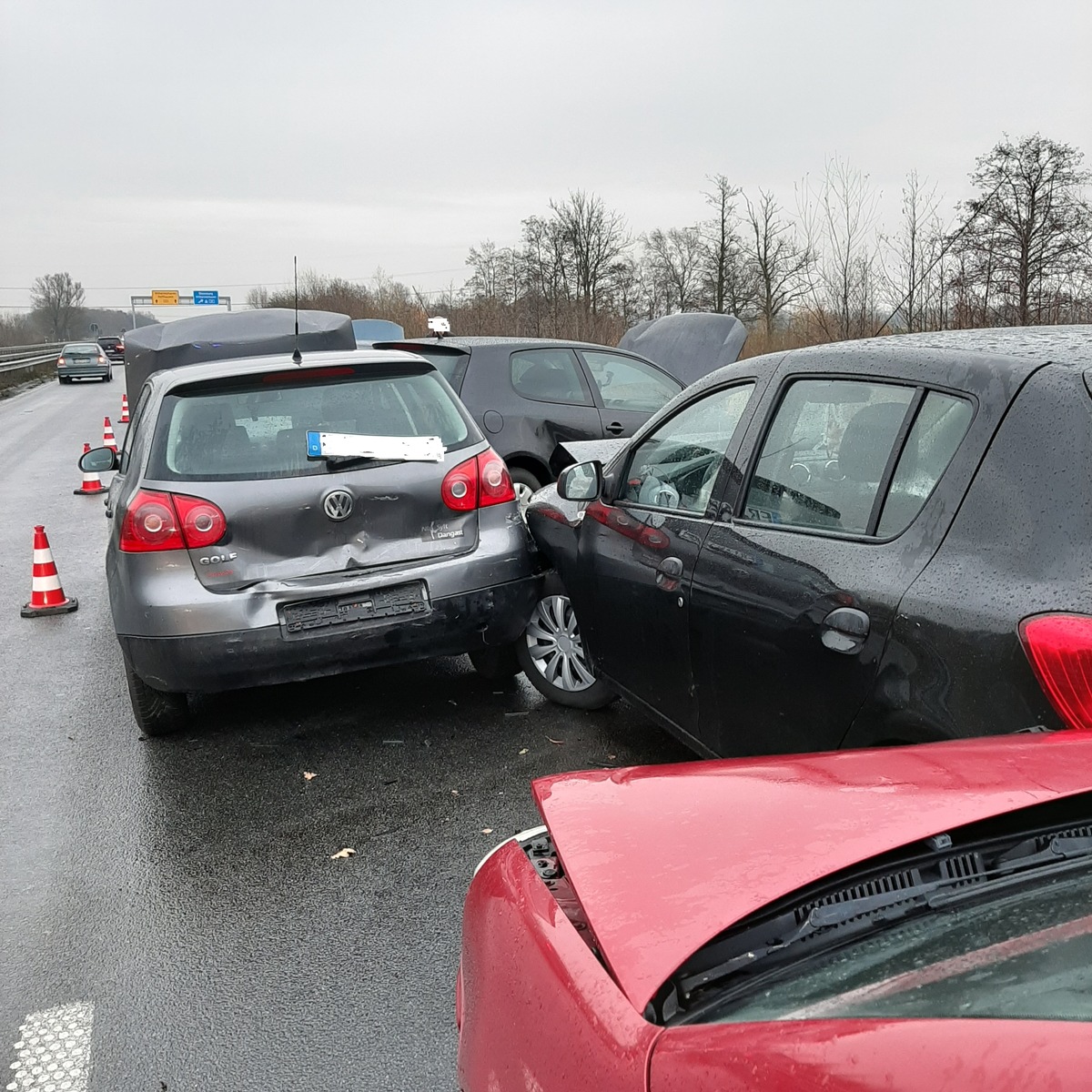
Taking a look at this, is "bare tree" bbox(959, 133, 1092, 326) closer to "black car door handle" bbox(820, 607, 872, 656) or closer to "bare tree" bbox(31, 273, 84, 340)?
"black car door handle" bbox(820, 607, 872, 656)

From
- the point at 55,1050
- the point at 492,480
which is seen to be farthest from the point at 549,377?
Answer: the point at 55,1050

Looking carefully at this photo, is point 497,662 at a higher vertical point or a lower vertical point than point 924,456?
lower

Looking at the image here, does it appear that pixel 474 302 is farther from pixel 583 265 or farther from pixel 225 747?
pixel 225 747

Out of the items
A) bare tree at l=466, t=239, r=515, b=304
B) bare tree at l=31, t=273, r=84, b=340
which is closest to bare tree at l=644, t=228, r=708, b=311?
bare tree at l=466, t=239, r=515, b=304

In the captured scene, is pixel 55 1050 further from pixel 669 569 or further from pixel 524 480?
pixel 524 480

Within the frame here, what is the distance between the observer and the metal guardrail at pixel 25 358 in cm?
4733

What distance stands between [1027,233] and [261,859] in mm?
12973

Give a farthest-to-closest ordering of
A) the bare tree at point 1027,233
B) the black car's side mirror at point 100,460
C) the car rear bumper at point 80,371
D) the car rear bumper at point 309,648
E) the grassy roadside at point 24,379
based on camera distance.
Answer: the car rear bumper at point 80,371
the grassy roadside at point 24,379
the bare tree at point 1027,233
the black car's side mirror at point 100,460
the car rear bumper at point 309,648

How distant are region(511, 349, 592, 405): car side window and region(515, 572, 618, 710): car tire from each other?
Answer: 15.4 feet

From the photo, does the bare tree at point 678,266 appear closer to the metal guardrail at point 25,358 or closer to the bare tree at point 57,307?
the metal guardrail at point 25,358

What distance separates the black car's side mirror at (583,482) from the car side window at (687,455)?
6.8 inches

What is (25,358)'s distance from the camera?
183 ft

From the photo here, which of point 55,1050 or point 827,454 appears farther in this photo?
point 827,454

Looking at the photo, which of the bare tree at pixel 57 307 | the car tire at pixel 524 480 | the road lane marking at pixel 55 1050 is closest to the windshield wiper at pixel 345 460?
the road lane marking at pixel 55 1050
